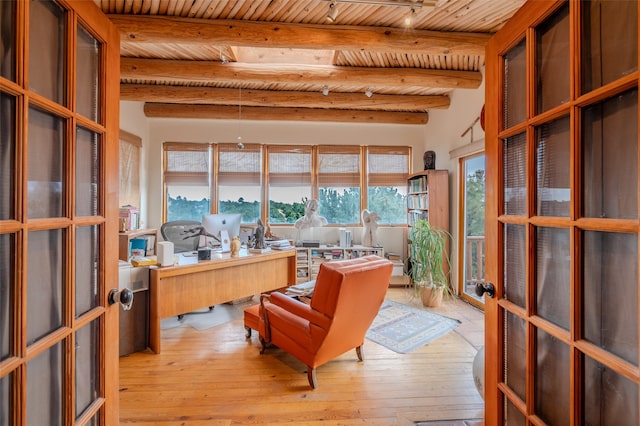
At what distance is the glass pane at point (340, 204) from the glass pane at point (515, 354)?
425 centimetres

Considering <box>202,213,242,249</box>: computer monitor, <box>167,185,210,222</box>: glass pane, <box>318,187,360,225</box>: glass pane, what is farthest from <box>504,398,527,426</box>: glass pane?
<box>167,185,210,222</box>: glass pane

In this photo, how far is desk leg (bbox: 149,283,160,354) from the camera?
8.50 feet

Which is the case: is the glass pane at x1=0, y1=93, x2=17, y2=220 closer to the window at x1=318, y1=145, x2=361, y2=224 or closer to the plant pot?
the plant pot

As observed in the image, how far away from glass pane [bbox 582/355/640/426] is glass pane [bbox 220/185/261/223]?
16.1 ft

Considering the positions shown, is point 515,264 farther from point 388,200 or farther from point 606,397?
point 388,200

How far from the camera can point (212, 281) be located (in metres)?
3.00

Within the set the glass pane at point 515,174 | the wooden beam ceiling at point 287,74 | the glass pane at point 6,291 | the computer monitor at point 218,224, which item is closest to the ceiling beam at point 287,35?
the wooden beam ceiling at point 287,74

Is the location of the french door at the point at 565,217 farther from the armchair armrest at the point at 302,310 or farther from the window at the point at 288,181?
A: the window at the point at 288,181

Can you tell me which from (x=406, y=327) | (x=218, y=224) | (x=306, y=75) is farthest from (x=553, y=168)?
(x=306, y=75)

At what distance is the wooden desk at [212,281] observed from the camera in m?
2.62

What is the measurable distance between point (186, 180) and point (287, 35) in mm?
3381

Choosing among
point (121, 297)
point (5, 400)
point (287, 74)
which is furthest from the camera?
point (287, 74)

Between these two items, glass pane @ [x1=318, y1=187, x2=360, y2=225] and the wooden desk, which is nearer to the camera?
the wooden desk

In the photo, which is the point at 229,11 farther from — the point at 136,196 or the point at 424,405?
the point at 424,405
